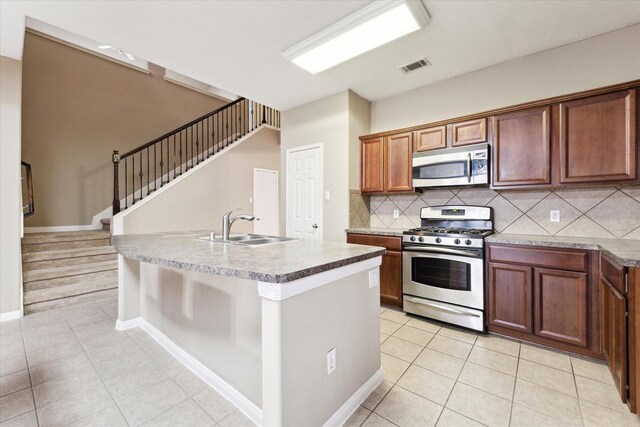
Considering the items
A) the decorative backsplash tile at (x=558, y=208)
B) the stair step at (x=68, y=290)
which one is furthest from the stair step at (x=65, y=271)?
the decorative backsplash tile at (x=558, y=208)

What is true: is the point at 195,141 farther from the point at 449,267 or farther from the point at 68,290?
the point at 449,267

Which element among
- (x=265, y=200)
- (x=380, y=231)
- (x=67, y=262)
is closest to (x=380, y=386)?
(x=380, y=231)

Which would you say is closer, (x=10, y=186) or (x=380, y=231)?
(x=10, y=186)

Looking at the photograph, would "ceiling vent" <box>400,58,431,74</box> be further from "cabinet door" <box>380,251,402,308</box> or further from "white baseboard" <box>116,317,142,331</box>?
"white baseboard" <box>116,317,142,331</box>

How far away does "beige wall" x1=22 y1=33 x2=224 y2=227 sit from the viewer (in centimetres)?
470

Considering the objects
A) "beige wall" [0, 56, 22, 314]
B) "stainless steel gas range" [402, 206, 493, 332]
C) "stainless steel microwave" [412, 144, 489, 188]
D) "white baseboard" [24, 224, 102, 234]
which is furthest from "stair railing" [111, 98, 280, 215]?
"stainless steel gas range" [402, 206, 493, 332]

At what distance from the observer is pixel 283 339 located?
125cm

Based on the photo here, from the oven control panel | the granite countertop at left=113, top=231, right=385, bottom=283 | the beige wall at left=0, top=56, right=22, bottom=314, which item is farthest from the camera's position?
the beige wall at left=0, top=56, right=22, bottom=314

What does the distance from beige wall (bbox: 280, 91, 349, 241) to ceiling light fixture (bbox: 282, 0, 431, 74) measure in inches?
37.0

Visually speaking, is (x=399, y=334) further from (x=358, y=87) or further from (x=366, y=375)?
(x=358, y=87)

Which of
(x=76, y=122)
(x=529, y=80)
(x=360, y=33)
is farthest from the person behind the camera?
(x=76, y=122)

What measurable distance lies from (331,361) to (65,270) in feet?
13.2

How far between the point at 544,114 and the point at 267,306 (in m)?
3.00

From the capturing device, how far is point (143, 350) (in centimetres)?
238
